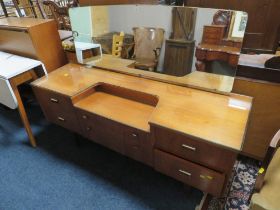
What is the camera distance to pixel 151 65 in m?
1.55

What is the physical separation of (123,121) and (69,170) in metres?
0.73

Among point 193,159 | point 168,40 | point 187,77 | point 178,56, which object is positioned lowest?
point 193,159

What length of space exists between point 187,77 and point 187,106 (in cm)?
28

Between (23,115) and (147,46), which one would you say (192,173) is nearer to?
(147,46)

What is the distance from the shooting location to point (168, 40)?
54.6 inches

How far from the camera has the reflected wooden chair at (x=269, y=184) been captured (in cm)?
85

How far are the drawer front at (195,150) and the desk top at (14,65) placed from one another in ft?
3.93

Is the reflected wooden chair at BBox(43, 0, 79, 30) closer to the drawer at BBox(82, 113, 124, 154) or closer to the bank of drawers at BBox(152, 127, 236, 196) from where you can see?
the drawer at BBox(82, 113, 124, 154)

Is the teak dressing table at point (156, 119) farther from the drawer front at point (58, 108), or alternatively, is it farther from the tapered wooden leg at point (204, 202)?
the tapered wooden leg at point (204, 202)

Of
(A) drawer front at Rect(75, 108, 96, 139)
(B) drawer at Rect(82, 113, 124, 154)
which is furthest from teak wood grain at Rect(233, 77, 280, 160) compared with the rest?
(A) drawer front at Rect(75, 108, 96, 139)

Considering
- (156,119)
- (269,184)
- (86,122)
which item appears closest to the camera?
(269,184)

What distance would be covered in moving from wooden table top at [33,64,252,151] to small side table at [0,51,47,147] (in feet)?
0.43

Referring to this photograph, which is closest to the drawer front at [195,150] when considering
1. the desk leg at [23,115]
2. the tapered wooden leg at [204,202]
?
the tapered wooden leg at [204,202]

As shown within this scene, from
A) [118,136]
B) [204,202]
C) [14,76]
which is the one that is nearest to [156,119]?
A: [118,136]
